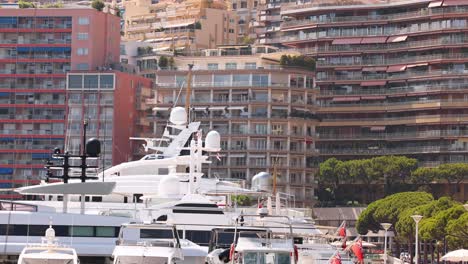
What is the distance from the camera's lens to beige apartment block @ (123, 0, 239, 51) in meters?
177

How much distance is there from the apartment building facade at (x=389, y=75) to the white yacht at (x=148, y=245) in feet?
360

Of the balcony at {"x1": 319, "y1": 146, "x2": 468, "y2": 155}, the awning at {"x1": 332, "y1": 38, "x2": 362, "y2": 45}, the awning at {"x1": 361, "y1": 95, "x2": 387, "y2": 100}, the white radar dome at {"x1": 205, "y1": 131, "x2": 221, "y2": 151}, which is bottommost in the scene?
the balcony at {"x1": 319, "y1": 146, "x2": 468, "y2": 155}

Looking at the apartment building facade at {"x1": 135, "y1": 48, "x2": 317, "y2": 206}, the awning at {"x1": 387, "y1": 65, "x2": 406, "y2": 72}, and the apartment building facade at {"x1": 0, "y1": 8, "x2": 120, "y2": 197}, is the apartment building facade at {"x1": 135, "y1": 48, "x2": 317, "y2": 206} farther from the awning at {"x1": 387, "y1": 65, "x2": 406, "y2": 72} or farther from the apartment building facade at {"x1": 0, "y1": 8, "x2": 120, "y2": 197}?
the awning at {"x1": 387, "y1": 65, "x2": 406, "y2": 72}

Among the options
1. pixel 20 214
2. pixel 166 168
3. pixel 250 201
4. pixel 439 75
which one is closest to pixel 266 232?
pixel 20 214

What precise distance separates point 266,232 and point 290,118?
338ft

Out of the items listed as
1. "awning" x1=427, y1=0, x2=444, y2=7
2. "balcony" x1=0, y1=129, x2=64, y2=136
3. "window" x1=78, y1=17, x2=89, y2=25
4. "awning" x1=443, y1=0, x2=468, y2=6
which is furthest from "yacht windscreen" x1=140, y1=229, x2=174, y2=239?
"awning" x1=427, y1=0, x2=444, y2=7

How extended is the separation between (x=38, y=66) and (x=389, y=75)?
36.6 metres

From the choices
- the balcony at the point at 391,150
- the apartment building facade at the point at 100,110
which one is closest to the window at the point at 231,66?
the apartment building facade at the point at 100,110

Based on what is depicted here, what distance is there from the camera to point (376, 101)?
16000 centimetres

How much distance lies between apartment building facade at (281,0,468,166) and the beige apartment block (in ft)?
43.2

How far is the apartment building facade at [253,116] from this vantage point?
148 metres

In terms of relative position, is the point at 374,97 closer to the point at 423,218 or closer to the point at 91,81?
the point at 91,81

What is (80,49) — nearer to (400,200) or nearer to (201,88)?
(201,88)

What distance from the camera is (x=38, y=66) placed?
486 ft
